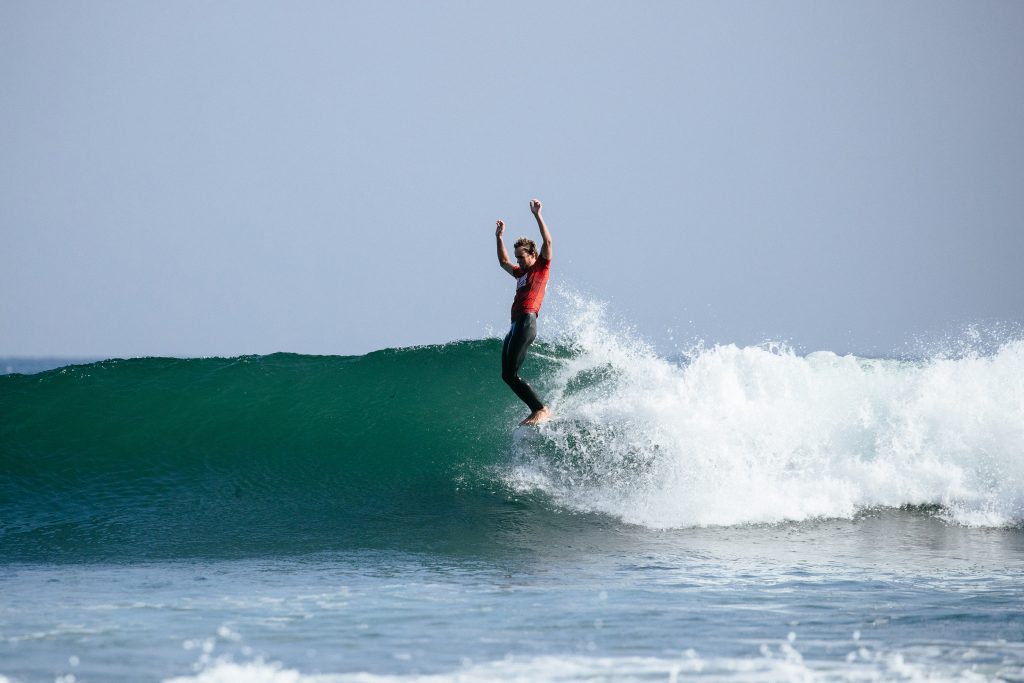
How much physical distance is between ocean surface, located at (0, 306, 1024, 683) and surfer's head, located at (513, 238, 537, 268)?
1.57 m

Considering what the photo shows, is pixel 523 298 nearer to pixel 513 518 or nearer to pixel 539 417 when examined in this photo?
pixel 539 417

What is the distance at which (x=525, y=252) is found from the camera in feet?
28.4

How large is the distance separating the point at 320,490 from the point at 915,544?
544cm

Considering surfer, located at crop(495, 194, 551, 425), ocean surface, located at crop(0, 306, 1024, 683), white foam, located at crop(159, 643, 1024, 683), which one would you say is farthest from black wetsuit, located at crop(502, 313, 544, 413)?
white foam, located at crop(159, 643, 1024, 683)

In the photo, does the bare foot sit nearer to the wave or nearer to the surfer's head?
the wave

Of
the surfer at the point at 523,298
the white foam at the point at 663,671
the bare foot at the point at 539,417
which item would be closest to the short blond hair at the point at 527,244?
the surfer at the point at 523,298

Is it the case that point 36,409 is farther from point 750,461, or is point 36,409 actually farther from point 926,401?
point 926,401

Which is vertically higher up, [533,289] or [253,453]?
[533,289]

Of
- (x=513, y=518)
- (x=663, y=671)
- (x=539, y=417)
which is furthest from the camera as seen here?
(x=539, y=417)

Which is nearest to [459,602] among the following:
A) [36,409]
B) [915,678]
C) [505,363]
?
[915,678]

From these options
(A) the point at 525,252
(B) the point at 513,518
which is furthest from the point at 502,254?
(B) the point at 513,518

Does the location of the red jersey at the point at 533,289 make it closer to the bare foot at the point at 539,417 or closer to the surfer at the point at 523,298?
the surfer at the point at 523,298

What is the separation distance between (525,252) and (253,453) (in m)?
4.01

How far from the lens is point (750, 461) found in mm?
8828
